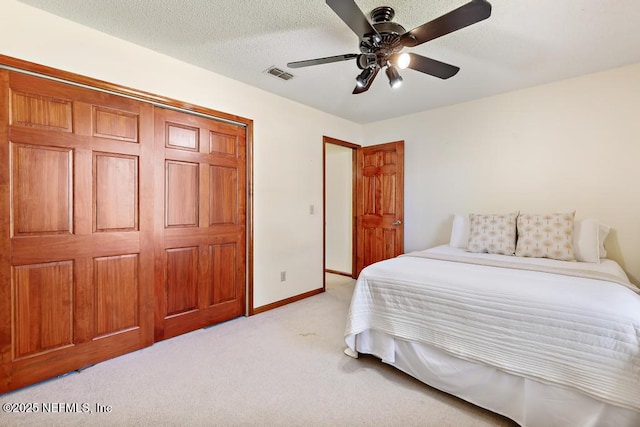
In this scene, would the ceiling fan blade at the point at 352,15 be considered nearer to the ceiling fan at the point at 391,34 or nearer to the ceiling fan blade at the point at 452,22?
the ceiling fan at the point at 391,34

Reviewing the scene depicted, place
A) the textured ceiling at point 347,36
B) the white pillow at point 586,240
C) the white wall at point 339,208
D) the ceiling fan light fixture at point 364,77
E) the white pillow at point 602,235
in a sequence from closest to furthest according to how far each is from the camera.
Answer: the textured ceiling at point 347,36
the ceiling fan light fixture at point 364,77
the white pillow at point 586,240
the white pillow at point 602,235
the white wall at point 339,208

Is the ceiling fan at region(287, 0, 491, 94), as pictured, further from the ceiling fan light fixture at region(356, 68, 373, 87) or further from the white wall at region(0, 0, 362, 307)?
the white wall at region(0, 0, 362, 307)

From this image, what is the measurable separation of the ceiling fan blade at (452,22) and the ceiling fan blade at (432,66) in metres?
0.16

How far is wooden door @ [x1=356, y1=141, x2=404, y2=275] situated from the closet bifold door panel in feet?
9.46

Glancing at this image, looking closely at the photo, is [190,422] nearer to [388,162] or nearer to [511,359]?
[511,359]

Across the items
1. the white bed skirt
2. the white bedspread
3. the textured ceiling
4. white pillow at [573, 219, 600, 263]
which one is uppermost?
the textured ceiling

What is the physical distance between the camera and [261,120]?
3.16 meters

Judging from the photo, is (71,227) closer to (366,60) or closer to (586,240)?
(366,60)

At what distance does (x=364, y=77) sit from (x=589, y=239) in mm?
2433

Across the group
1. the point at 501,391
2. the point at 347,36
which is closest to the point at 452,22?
the point at 347,36

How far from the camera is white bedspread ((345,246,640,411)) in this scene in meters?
1.29

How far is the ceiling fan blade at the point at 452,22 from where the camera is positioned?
135 cm

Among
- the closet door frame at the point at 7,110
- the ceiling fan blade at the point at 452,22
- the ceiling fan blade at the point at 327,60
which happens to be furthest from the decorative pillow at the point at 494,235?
the closet door frame at the point at 7,110

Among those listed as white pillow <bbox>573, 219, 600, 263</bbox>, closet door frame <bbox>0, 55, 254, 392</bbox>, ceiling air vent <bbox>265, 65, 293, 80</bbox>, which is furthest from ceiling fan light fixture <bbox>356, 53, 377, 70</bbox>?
white pillow <bbox>573, 219, 600, 263</bbox>
